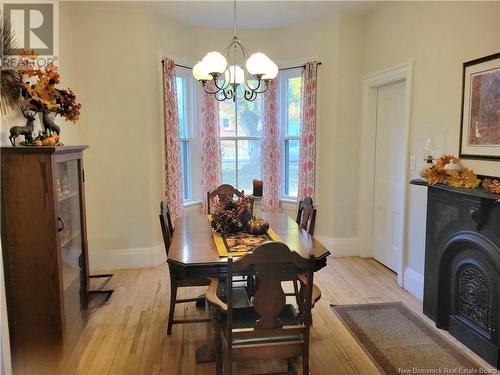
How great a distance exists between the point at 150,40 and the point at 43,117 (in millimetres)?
1873

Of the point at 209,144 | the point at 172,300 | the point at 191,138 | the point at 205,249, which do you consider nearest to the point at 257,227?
the point at 205,249

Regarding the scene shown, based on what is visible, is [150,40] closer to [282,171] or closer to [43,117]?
[43,117]

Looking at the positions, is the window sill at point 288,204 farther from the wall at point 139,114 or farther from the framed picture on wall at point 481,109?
the framed picture on wall at point 481,109

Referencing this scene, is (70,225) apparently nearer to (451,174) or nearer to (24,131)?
(24,131)

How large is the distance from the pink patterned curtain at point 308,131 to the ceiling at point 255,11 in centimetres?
Answer: 58

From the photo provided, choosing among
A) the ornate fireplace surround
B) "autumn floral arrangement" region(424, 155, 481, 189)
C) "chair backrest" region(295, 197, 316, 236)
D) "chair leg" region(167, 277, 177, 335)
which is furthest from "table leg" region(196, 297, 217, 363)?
"autumn floral arrangement" region(424, 155, 481, 189)

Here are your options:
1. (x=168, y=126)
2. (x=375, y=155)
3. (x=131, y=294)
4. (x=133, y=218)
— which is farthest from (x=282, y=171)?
(x=131, y=294)

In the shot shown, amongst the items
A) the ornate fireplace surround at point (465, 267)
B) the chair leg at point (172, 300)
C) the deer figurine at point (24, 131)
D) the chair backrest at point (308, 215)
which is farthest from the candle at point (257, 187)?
the deer figurine at point (24, 131)

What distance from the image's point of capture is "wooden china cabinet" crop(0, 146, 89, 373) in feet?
7.80

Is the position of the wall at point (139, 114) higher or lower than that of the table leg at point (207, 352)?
higher

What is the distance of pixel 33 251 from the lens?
2449 mm

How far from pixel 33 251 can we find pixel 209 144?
9.11 feet

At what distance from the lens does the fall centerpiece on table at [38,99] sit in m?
2.58

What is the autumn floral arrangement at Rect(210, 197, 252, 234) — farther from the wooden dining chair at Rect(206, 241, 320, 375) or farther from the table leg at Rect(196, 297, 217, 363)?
the wooden dining chair at Rect(206, 241, 320, 375)
